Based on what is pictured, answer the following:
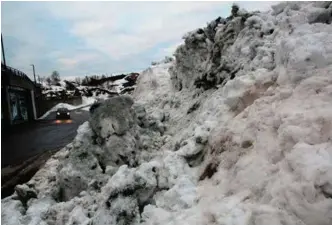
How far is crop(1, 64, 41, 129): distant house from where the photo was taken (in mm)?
29375

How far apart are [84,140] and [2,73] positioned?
2394 centimetres

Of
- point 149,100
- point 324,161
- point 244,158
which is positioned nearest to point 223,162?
point 244,158

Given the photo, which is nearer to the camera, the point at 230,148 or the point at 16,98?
the point at 230,148

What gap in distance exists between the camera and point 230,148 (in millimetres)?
4836

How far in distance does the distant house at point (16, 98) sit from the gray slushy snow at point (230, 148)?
23189 mm

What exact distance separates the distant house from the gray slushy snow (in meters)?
23.2

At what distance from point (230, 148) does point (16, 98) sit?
3248 cm

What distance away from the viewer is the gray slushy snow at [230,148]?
357cm

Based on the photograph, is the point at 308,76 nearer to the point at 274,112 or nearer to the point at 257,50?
the point at 274,112

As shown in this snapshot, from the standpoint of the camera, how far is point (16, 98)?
3312 centimetres

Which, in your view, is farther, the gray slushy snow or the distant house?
the distant house

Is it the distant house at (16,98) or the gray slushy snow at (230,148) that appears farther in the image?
the distant house at (16,98)

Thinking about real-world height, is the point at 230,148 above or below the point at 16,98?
below

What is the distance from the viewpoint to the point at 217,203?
4027 mm
